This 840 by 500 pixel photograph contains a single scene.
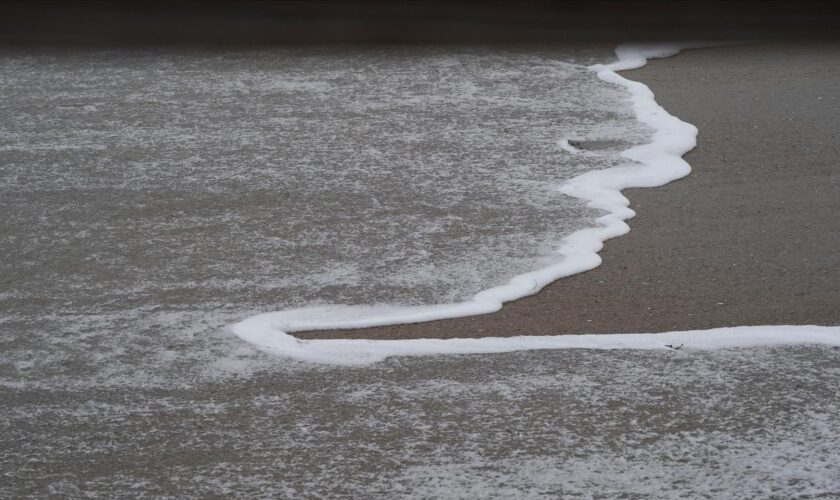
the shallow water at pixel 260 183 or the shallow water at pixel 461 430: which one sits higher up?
the shallow water at pixel 260 183

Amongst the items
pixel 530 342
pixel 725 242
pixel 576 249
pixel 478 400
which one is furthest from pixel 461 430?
pixel 725 242

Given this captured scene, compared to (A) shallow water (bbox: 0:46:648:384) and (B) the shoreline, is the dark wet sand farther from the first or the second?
(A) shallow water (bbox: 0:46:648:384)

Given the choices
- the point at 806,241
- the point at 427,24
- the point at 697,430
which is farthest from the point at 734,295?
the point at 427,24

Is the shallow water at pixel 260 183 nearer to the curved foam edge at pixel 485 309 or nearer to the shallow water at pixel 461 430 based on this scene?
the curved foam edge at pixel 485 309

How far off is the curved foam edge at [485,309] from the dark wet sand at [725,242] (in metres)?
0.03

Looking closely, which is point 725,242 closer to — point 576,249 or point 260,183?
point 576,249

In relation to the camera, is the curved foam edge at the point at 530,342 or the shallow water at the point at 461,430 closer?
the shallow water at the point at 461,430

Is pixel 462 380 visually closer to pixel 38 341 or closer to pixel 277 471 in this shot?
pixel 277 471

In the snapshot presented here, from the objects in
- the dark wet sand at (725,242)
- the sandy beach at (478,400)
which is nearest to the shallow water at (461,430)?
the sandy beach at (478,400)

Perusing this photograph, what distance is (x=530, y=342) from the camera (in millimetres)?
2279

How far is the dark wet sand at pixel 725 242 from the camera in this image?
237cm

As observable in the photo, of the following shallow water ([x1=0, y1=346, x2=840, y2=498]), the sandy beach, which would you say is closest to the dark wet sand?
the sandy beach

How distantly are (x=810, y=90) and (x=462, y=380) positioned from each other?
2.76m

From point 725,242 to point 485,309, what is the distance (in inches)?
29.2
